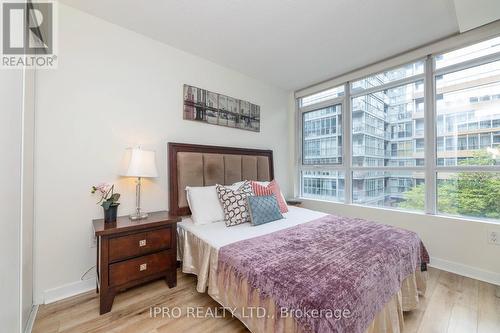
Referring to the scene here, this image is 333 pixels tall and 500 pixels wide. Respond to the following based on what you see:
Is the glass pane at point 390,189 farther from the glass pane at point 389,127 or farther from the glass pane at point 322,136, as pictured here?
the glass pane at point 322,136

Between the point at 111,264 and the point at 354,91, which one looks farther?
the point at 354,91

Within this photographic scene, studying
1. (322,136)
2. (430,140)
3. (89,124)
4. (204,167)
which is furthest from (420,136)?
(89,124)

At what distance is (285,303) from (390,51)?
3.10 metres

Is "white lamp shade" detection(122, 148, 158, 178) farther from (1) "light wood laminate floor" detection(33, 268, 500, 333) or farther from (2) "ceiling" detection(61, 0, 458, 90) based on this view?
(2) "ceiling" detection(61, 0, 458, 90)

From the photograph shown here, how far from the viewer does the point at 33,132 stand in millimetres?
1716

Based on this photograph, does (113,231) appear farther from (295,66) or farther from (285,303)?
(295,66)

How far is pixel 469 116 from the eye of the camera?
2.39 metres

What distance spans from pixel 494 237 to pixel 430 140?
3.79 feet

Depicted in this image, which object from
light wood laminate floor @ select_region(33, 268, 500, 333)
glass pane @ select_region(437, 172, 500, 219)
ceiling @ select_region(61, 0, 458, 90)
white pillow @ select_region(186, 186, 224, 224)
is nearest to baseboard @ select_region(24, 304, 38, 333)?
light wood laminate floor @ select_region(33, 268, 500, 333)

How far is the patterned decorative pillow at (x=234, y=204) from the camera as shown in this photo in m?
2.21

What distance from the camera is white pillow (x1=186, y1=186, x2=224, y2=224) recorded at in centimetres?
225

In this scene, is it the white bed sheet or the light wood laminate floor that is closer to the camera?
the light wood laminate floor

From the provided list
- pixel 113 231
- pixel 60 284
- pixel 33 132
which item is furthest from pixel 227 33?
pixel 60 284

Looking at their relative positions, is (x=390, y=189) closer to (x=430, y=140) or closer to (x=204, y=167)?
(x=430, y=140)
